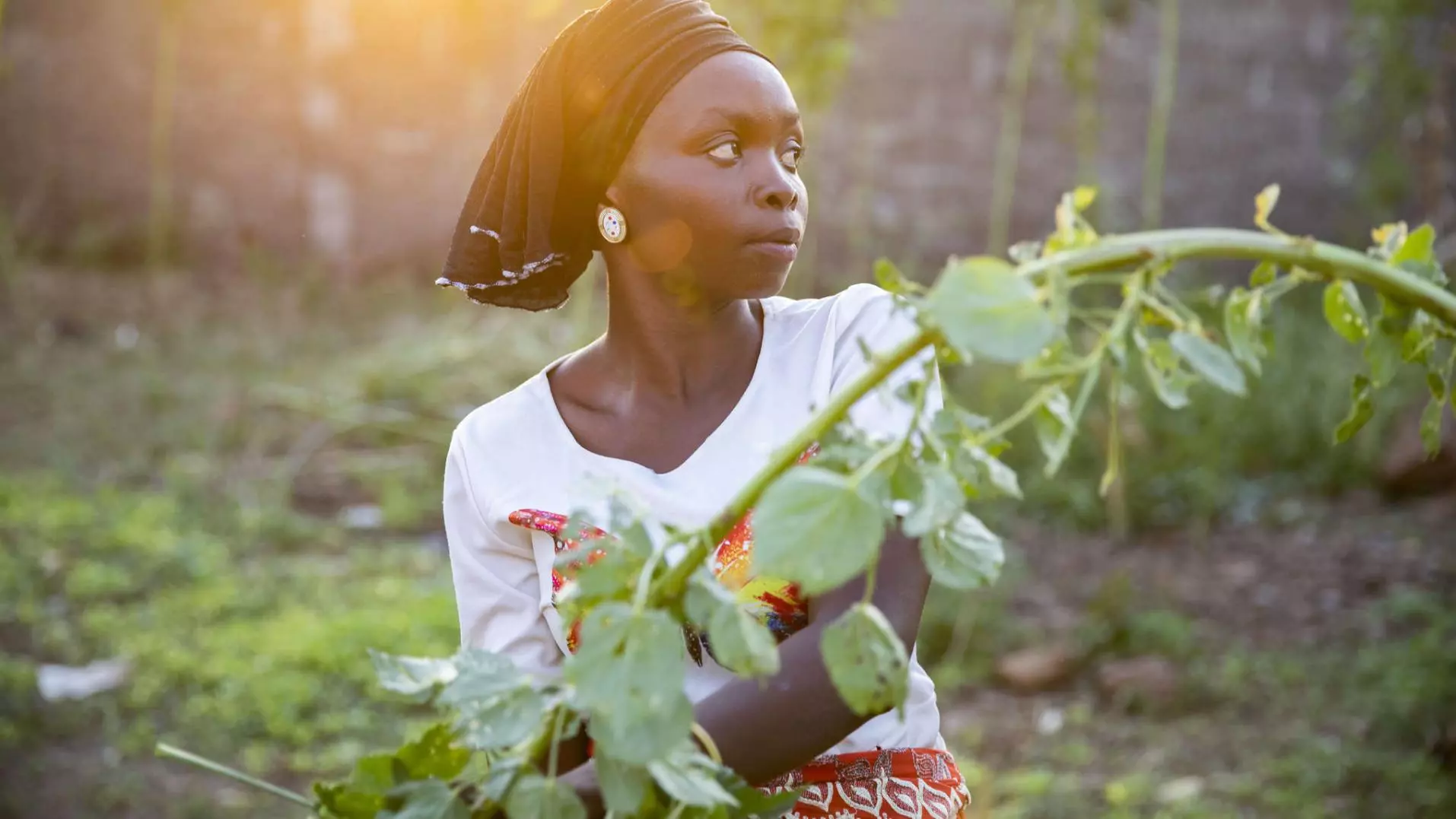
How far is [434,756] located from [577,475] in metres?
0.62

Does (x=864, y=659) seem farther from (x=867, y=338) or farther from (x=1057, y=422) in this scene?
(x=867, y=338)

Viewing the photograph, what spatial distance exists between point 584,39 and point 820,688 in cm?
89

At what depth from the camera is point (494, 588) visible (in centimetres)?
185

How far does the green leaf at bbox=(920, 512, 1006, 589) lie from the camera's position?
912mm

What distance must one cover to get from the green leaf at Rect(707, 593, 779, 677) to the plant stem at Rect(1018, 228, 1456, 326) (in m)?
0.26

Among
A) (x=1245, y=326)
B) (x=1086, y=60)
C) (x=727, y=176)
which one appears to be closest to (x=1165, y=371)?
(x=1245, y=326)

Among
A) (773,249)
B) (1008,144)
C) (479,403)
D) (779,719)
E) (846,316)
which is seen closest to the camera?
(779,719)

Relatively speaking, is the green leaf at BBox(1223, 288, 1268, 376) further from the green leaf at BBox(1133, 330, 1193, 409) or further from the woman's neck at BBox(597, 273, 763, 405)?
the woman's neck at BBox(597, 273, 763, 405)

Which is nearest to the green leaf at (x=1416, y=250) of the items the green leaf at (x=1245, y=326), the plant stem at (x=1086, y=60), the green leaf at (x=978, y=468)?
the green leaf at (x=1245, y=326)

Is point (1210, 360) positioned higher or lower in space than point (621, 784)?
higher

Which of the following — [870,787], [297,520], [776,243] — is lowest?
[297,520]

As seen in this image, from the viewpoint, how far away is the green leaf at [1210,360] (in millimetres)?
870

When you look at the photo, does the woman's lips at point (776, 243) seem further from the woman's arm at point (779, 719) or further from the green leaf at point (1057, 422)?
the green leaf at point (1057, 422)

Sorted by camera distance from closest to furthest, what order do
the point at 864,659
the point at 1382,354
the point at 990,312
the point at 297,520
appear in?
1. the point at 990,312
2. the point at 864,659
3. the point at 1382,354
4. the point at 297,520
